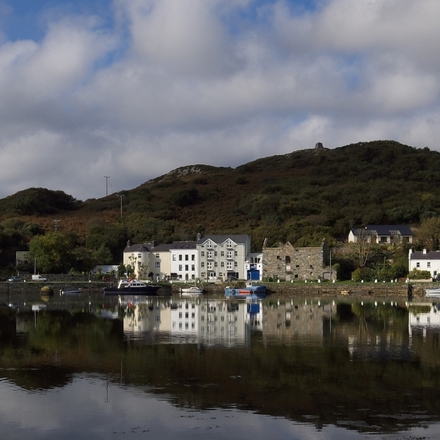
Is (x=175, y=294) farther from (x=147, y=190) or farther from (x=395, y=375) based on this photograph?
(x=147, y=190)

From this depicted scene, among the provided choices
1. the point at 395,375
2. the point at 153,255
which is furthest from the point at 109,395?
the point at 153,255

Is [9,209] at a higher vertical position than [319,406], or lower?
higher

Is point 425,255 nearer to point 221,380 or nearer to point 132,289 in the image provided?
point 132,289

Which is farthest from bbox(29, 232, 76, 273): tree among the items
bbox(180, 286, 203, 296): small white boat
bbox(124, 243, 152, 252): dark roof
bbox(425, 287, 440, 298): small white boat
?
bbox(425, 287, 440, 298): small white boat

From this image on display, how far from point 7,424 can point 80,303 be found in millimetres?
41952

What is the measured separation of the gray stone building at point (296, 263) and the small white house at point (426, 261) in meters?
9.09

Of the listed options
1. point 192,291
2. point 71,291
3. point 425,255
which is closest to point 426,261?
point 425,255

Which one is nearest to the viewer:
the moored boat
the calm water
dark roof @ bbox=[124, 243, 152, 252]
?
the calm water

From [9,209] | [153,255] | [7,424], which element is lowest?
[7,424]

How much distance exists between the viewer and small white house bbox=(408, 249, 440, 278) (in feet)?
235

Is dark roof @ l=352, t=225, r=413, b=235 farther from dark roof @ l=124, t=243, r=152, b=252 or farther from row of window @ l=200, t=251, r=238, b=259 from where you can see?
dark roof @ l=124, t=243, r=152, b=252

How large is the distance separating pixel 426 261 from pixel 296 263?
14.9m

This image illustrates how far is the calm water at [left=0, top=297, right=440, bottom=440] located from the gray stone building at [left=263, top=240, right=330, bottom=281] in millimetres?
39914

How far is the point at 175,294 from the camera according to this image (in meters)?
70.9
